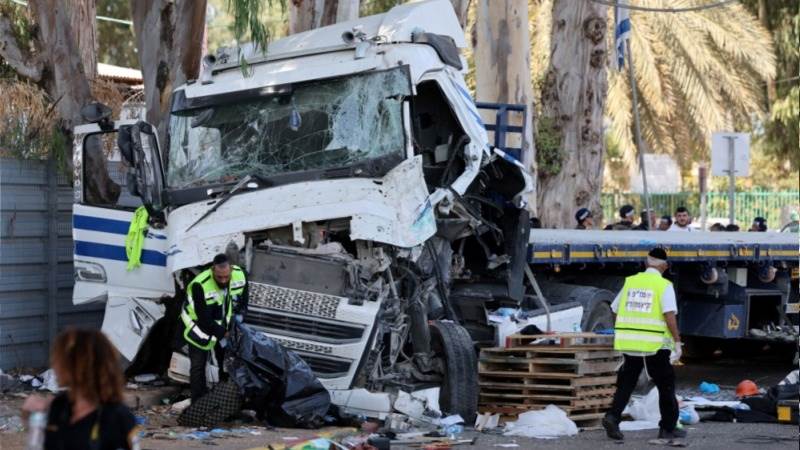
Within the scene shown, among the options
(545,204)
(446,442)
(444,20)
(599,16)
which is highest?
(599,16)

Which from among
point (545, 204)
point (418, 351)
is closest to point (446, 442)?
point (418, 351)

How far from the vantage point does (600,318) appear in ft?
47.9

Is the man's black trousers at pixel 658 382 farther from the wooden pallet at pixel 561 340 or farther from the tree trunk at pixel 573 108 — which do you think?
the tree trunk at pixel 573 108

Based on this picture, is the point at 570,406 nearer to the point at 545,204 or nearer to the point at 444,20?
the point at 444,20

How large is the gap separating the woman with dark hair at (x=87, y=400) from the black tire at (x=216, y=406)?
525 cm

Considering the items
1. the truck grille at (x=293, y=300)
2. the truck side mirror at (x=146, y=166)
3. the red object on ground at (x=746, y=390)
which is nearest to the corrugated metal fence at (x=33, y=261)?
the truck side mirror at (x=146, y=166)

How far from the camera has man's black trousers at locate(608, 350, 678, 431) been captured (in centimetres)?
1110

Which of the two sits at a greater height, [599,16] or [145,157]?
[599,16]

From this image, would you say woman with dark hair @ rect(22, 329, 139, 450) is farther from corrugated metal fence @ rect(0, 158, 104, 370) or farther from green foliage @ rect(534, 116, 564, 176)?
green foliage @ rect(534, 116, 564, 176)

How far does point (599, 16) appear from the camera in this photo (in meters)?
23.4

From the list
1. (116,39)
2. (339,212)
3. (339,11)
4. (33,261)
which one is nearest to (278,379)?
(339,212)

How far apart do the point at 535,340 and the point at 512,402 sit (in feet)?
2.01

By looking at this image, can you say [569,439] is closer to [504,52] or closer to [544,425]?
[544,425]

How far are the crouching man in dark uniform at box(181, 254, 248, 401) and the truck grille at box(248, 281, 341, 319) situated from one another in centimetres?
11
